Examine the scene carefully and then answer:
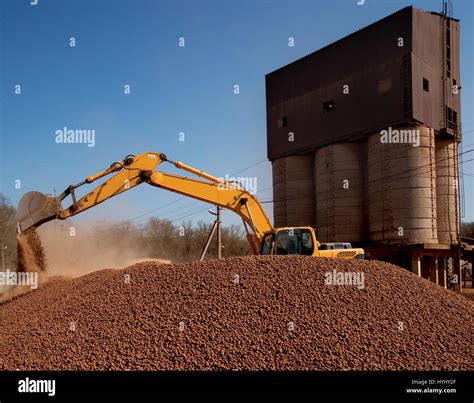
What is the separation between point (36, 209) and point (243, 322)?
6600 millimetres

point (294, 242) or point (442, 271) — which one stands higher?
point (294, 242)

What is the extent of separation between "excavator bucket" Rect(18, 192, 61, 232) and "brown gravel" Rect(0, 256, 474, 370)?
7.52 ft

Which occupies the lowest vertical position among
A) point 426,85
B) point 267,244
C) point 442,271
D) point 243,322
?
point 442,271

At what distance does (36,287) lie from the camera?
1102cm

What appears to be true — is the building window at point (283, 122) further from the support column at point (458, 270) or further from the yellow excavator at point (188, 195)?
the yellow excavator at point (188, 195)

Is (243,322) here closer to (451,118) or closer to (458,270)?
(458,270)

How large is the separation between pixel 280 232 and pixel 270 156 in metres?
19.9

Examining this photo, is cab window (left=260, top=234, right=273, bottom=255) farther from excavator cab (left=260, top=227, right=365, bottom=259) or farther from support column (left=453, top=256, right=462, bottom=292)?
support column (left=453, top=256, right=462, bottom=292)

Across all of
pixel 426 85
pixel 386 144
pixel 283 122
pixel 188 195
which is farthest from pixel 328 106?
pixel 188 195

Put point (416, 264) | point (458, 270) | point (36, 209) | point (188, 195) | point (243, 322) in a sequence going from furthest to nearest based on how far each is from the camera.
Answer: point (458, 270) < point (416, 264) < point (188, 195) < point (36, 209) < point (243, 322)

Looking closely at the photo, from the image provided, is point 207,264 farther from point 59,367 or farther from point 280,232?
point 59,367

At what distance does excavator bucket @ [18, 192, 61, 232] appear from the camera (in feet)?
35.5

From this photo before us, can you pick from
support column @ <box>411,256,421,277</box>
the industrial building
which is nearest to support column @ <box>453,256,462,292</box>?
the industrial building

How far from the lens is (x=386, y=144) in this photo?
75.3 ft
